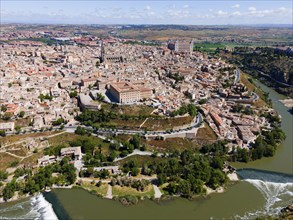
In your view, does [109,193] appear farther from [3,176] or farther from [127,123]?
[127,123]

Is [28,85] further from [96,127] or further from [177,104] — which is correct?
[177,104]

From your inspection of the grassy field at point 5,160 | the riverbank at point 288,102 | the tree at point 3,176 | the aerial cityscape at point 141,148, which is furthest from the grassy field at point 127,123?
the riverbank at point 288,102

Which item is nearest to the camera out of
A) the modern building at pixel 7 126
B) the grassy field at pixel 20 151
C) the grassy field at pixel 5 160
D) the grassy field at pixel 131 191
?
the grassy field at pixel 131 191

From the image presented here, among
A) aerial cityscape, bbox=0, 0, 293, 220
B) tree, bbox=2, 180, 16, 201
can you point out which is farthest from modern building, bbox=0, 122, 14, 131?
tree, bbox=2, 180, 16, 201

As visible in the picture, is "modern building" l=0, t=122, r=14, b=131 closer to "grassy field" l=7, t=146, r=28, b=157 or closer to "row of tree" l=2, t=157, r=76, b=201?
"grassy field" l=7, t=146, r=28, b=157

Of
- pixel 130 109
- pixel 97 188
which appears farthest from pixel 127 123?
pixel 97 188

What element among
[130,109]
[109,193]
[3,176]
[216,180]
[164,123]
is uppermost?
[130,109]

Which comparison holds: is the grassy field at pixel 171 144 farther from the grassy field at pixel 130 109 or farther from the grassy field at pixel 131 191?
the grassy field at pixel 131 191
